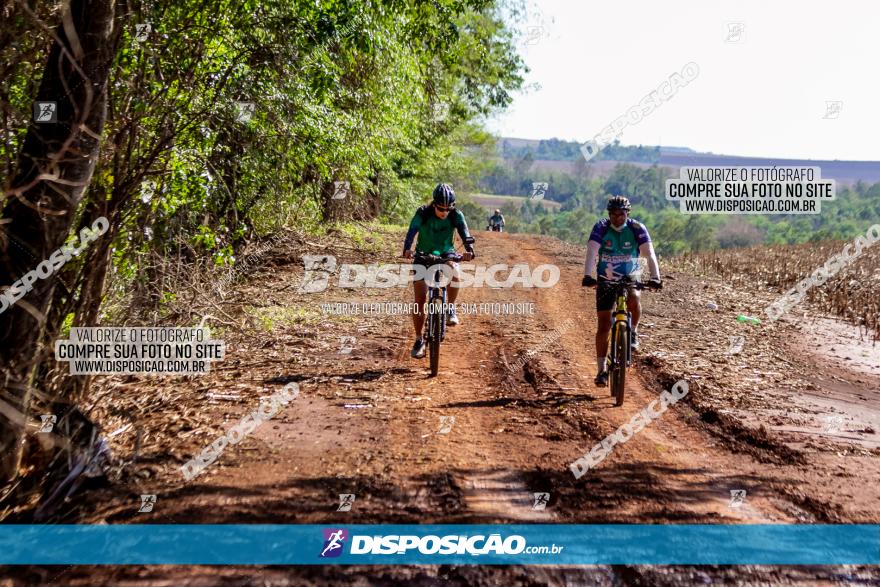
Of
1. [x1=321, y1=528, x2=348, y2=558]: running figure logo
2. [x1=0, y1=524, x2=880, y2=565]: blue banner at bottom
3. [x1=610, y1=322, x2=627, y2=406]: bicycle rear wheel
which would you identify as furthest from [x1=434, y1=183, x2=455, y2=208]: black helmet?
[x1=321, y1=528, x2=348, y2=558]: running figure logo

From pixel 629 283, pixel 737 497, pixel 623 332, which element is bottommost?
pixel 737 497

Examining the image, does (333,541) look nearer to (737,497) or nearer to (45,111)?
(737,497)

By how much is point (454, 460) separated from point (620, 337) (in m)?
2.99

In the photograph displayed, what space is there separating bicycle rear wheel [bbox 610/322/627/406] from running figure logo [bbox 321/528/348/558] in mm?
4302

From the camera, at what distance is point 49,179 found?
466 cm

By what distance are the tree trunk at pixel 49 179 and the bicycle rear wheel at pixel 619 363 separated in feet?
18.7

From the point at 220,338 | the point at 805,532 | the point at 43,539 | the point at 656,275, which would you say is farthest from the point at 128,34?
the point at 805,532

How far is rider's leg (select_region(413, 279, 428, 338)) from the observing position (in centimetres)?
919

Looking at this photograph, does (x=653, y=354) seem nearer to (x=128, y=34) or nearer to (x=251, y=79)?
(x=251, y=79)

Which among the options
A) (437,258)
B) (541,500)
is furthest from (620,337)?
(541,500)

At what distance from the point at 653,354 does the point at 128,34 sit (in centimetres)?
830

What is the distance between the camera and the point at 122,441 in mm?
6078

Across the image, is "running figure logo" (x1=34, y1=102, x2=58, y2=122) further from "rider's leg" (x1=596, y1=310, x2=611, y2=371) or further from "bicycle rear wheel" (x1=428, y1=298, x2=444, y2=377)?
"rider's leg" (x1=596, y1=310, x2=611, y2=371)

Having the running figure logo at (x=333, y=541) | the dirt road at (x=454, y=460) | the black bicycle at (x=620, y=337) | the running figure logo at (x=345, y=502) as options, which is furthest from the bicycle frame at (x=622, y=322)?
the running figure logo at (x=333, y=541)
